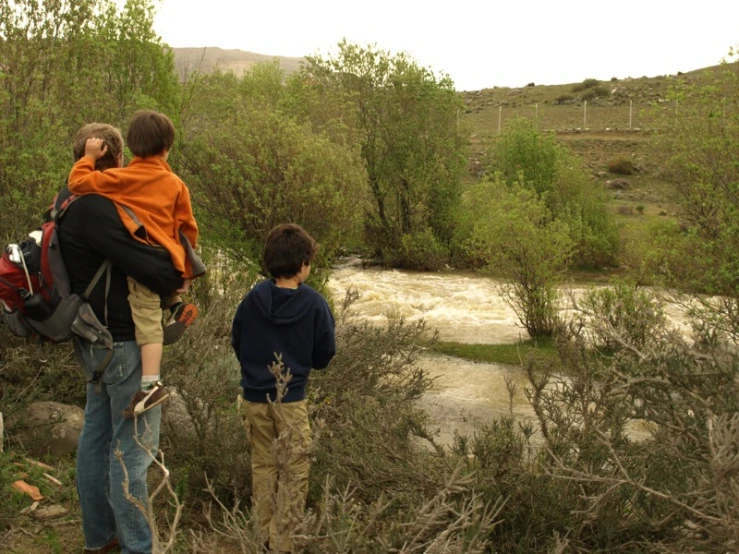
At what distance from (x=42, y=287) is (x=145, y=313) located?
1.56 feet

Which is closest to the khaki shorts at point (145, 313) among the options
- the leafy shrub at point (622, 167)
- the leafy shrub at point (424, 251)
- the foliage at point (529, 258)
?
the foliage at point (529, 258)

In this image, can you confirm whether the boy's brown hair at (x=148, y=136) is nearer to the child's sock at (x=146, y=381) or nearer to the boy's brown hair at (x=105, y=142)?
the boy's brown hair at (x=105, y=142)

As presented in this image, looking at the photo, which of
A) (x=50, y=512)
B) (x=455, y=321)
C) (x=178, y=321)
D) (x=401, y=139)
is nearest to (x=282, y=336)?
(x=178, y=321)

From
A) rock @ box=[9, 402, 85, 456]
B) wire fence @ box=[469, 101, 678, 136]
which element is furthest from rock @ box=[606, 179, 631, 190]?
rock @ box=[9, 402, 85, 456]

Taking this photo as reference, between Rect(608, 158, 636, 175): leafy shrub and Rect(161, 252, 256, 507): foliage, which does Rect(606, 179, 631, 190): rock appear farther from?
Rect(161, 252, 256, 507): foliage

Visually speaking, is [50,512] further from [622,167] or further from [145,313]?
[622,167]

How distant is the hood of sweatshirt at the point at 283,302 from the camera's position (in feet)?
12.9

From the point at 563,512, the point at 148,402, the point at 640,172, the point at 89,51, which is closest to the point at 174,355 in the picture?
the point at 148,402

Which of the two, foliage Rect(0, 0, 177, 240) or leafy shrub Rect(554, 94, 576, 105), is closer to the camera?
foliage Rect(0, 0, 177, 240)

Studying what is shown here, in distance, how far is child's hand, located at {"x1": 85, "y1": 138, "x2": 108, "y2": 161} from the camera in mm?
3713

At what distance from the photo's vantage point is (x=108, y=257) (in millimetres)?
3438

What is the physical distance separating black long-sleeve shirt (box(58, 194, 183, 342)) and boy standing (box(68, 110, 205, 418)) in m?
0.04

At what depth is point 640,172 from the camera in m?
39.8

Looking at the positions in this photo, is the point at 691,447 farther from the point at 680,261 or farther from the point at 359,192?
the point at 359,192
